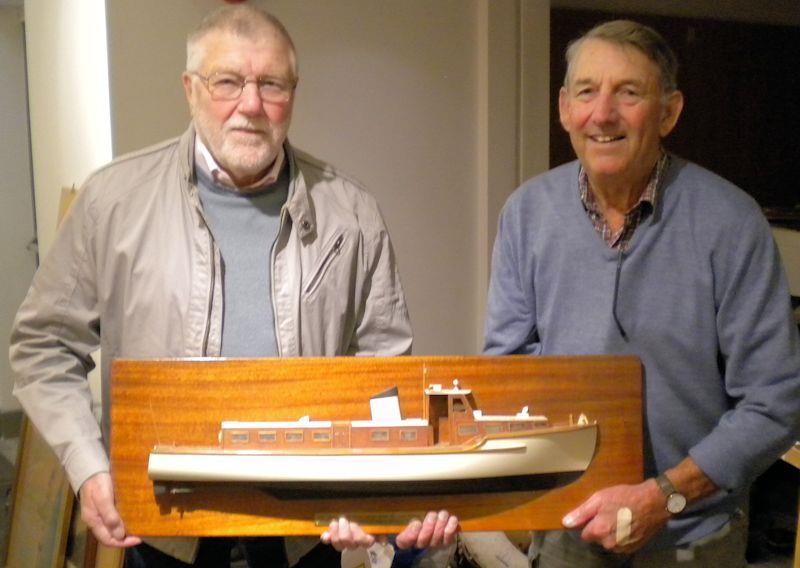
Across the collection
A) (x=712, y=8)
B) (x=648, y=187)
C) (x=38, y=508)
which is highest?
(x=712, y=8)

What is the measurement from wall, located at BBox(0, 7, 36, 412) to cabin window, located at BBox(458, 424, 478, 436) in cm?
326

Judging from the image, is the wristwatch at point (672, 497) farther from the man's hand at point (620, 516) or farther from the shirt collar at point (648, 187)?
the shirt collar at point (648, 187)

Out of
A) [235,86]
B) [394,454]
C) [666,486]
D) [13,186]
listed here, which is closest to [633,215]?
[666,486]

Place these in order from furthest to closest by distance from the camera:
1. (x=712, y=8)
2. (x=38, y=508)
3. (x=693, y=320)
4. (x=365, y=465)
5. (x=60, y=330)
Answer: (x=712, y=8) → (x=38, y=508) → (x=60, y=330) → (x=693, y=320) → (x=365, y=465)

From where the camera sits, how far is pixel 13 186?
3.79 meters

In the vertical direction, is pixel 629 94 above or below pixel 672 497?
above

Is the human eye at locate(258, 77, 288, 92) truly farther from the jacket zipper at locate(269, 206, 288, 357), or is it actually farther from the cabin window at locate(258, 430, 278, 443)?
the cabin window at locate(258, 430, 278, 443)

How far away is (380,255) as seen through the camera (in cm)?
132

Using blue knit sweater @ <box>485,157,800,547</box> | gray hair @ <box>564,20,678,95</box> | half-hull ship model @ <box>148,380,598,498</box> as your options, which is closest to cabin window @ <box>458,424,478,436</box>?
half-hull ship model @ <box>148,380,598,498</box>

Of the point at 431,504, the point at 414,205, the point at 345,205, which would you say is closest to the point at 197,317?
the point at 345,205

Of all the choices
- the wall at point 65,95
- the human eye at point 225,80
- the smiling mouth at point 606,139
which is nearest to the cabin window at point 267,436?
the human eye at point 225,80

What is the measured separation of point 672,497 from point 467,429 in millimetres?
302

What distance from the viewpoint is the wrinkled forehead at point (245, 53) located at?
1.19 m

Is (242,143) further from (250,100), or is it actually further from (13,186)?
(13,186)
